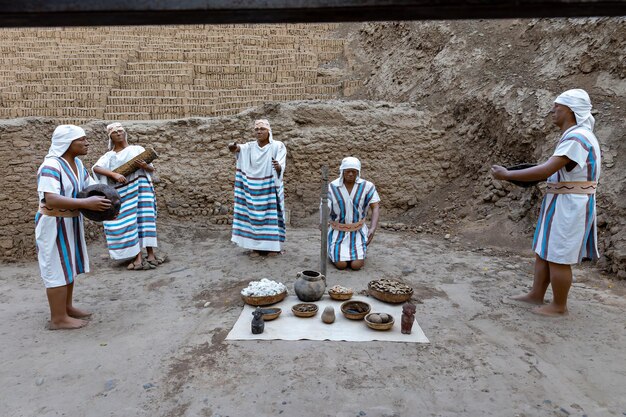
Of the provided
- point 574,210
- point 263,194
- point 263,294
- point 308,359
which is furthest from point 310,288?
point 574,210

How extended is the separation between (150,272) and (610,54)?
646 cm

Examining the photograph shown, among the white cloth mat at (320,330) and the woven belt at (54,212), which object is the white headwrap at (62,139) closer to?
the woven belt at (54,212)

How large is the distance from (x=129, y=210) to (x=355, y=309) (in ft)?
9.42

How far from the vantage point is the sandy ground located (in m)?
2.41

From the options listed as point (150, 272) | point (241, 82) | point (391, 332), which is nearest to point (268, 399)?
point (391, 332)

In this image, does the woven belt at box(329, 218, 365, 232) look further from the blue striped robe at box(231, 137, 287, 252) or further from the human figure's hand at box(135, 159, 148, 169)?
the human figure's hand at box(135, 159, 148, 169)

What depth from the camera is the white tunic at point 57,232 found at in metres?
3.16

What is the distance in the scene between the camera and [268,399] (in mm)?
2453

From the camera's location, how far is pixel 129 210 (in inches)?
193

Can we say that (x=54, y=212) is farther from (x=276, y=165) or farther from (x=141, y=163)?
(x=276, y=165)

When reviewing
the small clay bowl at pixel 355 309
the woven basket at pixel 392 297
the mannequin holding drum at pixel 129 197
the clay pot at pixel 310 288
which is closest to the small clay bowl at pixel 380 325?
the small clay bowl at pixel 355 309

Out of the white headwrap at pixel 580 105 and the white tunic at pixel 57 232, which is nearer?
the white tunic at pixel 57 232

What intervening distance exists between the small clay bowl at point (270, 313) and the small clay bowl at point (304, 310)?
0.13 meters

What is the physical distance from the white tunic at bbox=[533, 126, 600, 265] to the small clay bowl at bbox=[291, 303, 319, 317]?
6.17ft
